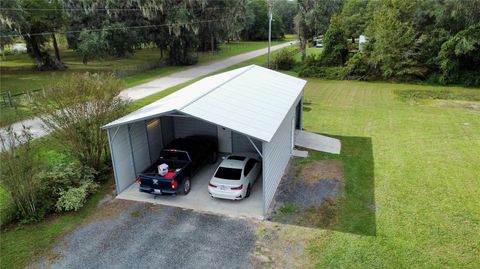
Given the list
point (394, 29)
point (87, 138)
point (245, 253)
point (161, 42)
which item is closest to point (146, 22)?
point (161, 42)

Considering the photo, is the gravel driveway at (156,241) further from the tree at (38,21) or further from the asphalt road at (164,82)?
the tree at (38,21)

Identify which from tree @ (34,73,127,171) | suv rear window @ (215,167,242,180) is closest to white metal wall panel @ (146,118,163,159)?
tree @ (34,73,127,171)

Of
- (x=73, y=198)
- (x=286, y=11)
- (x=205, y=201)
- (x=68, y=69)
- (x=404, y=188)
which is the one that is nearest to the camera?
(x=73, y=198)

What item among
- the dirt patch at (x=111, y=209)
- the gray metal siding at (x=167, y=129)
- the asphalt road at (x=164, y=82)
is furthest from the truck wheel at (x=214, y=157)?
the asphalt road at (x=164, y=82)

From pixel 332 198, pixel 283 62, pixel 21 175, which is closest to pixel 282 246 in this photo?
pixel 332 198

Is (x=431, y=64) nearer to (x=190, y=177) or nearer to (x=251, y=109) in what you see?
(x=251, y=109)

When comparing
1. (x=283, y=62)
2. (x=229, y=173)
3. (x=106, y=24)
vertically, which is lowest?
(x=229, y=173)

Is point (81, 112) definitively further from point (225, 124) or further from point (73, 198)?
point (225, 124)
